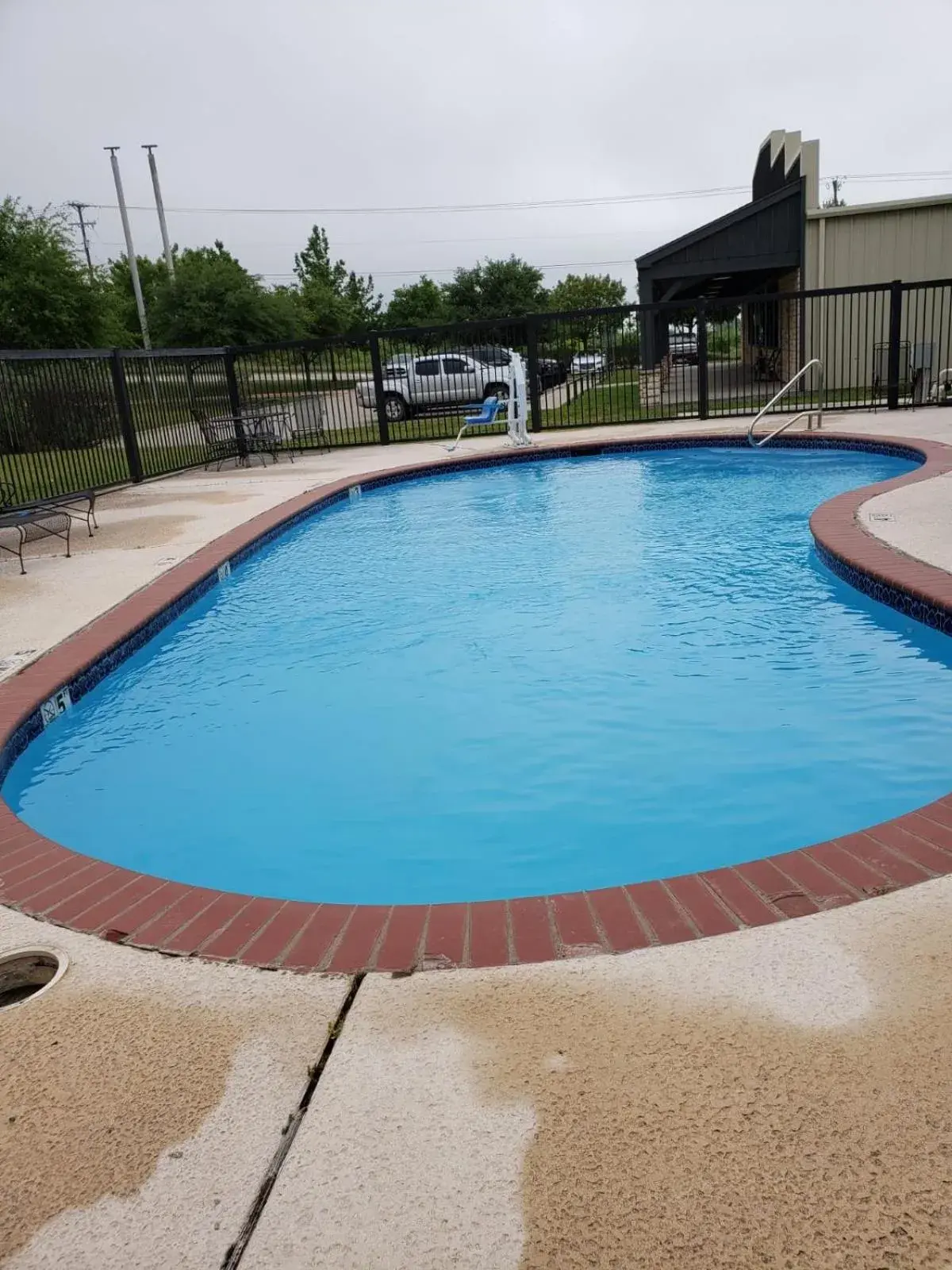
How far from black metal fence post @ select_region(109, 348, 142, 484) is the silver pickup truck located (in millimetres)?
6920

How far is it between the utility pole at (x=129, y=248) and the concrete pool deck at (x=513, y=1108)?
34744 millimetres

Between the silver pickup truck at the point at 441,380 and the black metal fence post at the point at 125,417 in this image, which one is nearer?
the black metal fence post at the point at 125,417

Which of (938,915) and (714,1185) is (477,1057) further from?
(938,915)

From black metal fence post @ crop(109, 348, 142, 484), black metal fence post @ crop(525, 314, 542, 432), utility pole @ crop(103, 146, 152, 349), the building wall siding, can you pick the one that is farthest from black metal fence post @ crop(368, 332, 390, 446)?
utility pole @ crop(103, 146, 152, 349)

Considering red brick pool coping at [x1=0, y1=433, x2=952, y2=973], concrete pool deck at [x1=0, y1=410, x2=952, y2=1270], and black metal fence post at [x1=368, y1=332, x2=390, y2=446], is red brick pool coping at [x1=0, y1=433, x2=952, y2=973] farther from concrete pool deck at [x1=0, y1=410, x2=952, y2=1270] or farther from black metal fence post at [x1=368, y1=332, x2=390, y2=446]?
black metal fence post at [x1=368, y1=332, x2=390, y2=446]

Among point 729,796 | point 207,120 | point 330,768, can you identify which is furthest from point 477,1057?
point 207,120

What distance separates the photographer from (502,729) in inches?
182

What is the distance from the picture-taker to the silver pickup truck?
63.3 ft

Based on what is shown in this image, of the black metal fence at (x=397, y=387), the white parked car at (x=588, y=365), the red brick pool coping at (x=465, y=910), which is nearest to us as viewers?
the red brick pool coping at (x=465, y=910)

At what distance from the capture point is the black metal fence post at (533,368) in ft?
47.7

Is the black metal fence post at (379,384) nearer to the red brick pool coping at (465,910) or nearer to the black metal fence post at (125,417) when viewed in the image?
the black metal fence post at (125,417)

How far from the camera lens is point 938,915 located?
7.02 feet

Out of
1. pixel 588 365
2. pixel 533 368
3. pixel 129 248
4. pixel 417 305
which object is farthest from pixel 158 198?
pixel 533 368

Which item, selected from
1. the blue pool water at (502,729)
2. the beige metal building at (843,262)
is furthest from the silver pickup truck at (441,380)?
the blue pool water at (502,729)
